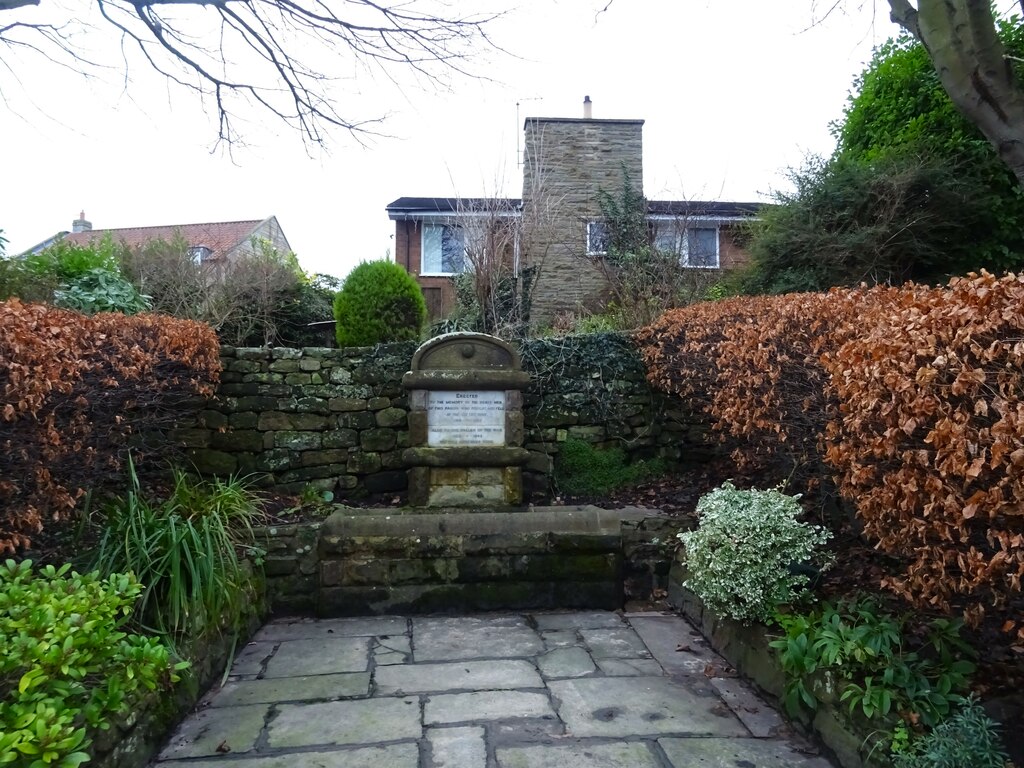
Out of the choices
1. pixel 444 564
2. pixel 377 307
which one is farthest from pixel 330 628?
pixel 377 307

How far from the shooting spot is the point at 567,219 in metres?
11.6

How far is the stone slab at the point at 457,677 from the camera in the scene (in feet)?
10.8

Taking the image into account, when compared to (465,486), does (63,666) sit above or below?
below

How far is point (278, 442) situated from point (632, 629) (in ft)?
10.1

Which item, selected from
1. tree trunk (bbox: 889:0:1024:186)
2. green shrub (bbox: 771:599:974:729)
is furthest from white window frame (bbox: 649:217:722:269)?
green shrub (bbox: 771:599:974:729)

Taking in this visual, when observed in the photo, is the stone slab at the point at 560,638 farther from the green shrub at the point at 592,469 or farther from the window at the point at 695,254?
the window at the point at 695,254

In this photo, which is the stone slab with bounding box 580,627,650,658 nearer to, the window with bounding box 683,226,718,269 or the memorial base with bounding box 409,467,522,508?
the memorial base with bounding box 409,467,522,508

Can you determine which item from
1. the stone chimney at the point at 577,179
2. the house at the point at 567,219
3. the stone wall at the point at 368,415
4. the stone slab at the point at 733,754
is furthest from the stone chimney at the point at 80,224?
the stone slab at the point at 733,754

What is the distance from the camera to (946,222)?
24.2 feet

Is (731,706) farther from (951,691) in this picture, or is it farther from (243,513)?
(243,513)

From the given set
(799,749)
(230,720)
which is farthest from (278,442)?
(799,749)

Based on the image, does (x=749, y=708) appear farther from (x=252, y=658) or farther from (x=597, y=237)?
(x=597, y=237)

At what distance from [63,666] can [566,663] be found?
7.46 feet

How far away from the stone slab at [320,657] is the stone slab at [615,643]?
122 cm
